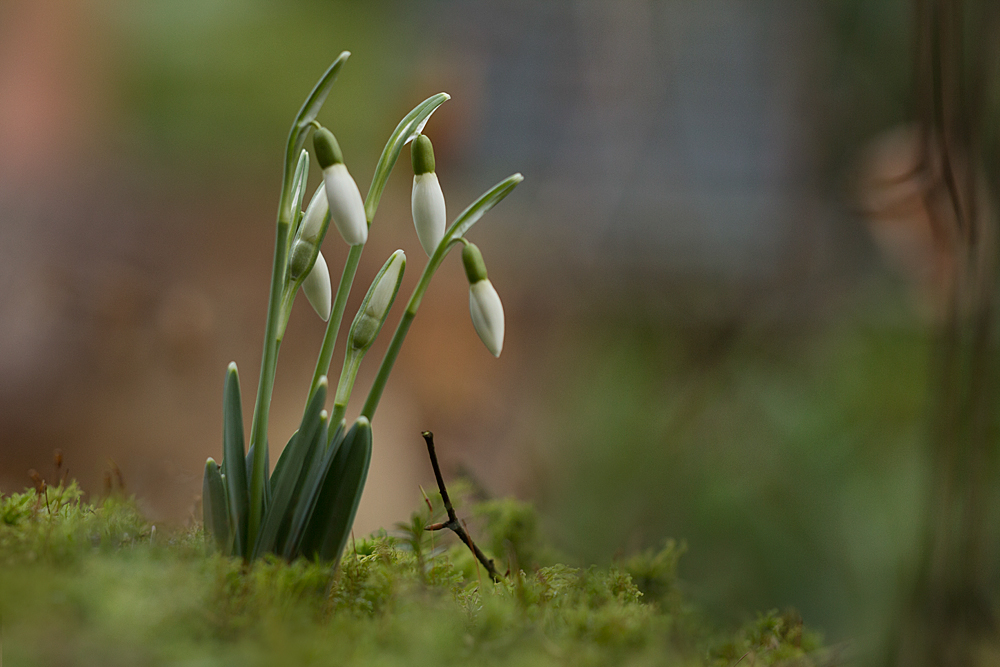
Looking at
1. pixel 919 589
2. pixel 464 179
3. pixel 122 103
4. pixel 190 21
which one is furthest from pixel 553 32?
pixel 919 589

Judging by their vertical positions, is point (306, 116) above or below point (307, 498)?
above

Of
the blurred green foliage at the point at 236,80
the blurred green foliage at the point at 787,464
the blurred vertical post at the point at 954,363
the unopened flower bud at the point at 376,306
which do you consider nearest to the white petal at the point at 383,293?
the unopened flower bud at the point at 376,306

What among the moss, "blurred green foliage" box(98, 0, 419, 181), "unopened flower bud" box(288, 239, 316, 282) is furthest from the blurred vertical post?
"blurred green foliage" box(98, 0, 419, 181)

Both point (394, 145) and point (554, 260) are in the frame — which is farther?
point (554, 260)

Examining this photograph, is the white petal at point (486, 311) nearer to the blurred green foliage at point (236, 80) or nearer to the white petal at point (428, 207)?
Result: the white petal at point (428, 207)

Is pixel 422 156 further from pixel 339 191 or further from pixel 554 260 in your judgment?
pixel 554 260

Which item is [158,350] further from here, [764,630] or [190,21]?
[190,21]

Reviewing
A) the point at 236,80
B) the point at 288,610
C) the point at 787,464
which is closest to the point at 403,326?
the point at 288,610
